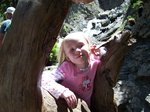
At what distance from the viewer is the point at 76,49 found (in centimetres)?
283

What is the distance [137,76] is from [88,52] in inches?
145

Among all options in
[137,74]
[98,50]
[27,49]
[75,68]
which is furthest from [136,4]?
[27,49]

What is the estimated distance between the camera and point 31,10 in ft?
7.70

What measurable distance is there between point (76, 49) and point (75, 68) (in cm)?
16

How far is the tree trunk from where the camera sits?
233 centimetres

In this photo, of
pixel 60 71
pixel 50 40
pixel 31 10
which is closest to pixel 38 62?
pixel 50 40

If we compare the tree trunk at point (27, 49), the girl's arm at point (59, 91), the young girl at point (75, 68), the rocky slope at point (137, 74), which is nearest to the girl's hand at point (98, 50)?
the young girl at point (75, 68)

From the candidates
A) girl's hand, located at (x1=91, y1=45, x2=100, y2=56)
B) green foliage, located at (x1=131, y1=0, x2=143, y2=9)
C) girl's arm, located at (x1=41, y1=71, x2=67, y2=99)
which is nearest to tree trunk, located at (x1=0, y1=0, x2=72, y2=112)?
girl's arm, located at (x1=41, y1=71, x2=67, y2=99)

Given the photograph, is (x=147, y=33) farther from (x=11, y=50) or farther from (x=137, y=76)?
(x=11, y=50)

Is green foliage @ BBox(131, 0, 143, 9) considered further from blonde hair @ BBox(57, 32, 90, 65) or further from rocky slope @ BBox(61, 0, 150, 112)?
blonde hair @ BBox(57, 32, 90, 65)

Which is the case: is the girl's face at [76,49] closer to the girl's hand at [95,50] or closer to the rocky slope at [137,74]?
the girl's hand at [95,50]

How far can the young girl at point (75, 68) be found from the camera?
283 centimetres

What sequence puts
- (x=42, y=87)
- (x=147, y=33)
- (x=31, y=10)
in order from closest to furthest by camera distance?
(x=31, y=10) → (x=42, y=87) → (x=147, y=33)

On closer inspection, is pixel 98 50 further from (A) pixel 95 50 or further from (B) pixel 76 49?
(B) pixel 76 49
